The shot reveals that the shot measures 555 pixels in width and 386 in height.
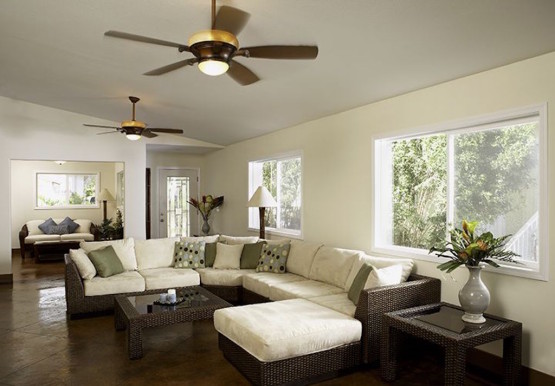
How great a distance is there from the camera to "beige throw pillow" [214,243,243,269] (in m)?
5.68

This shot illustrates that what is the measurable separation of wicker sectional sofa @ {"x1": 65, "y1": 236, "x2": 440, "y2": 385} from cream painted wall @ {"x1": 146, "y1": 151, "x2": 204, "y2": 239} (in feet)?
12.5

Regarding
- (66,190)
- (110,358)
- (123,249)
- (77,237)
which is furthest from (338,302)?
(66,190)

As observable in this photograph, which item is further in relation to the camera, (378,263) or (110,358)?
(378,263)

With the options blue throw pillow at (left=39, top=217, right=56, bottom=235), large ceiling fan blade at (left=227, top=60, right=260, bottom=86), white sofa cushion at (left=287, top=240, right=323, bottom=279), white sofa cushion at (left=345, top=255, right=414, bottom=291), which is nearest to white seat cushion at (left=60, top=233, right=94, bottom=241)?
blue throw pillow at (left=39, top=217, right=56, bottom=235)

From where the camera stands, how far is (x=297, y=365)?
9.93 feet

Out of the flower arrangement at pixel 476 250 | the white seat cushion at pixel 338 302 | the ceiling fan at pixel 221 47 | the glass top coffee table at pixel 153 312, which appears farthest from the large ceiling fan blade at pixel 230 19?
the glass top coffee table at pixel 153 312

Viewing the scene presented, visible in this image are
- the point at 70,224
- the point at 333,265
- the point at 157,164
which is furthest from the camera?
the point at 70,224

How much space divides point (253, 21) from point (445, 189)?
2359mm

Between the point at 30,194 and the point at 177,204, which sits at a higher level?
the point at 30,194

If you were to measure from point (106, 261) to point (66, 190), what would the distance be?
22.1 feet

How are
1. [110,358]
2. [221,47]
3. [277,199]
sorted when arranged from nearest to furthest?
1. [221,47]
2. [110,358]
3. [277,199]

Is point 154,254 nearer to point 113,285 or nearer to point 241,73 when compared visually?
point 113,285

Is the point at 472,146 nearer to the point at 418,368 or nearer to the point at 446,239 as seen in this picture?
the point at 446,239

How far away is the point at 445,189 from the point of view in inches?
156
